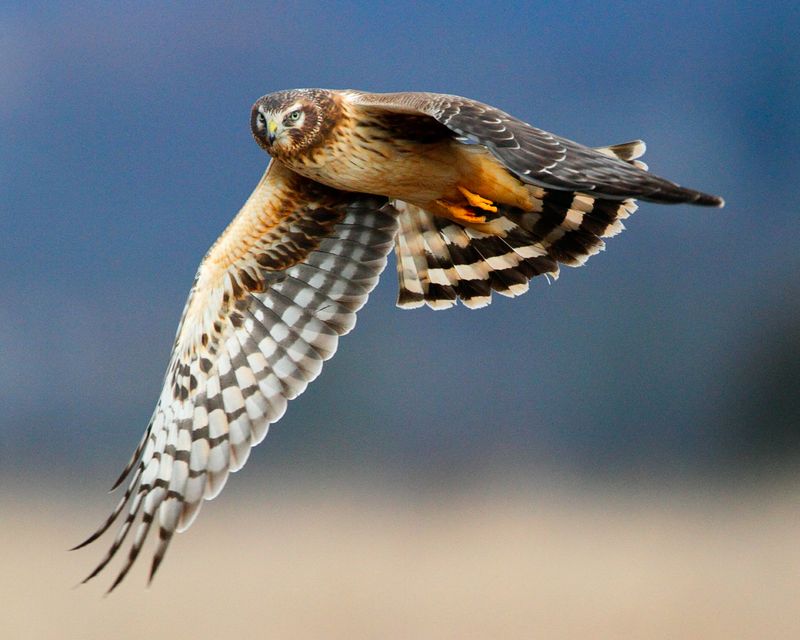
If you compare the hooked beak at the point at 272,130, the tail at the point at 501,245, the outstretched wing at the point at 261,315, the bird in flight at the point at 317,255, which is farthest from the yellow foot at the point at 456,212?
the hooked beak at the point at 272,130

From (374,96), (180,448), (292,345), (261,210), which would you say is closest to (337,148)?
(374,96)

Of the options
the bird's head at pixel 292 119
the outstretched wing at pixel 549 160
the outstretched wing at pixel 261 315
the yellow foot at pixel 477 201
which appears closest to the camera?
the outstretched wing at pixel 549 160

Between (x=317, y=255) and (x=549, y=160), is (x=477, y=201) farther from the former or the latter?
(x=549, y=160)

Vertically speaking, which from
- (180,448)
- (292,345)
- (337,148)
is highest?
(337,148)

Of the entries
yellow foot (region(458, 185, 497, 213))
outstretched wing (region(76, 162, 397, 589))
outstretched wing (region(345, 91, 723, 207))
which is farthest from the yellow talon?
outstretched wing (region(345, 91, 723, 207))

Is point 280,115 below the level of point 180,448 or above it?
above

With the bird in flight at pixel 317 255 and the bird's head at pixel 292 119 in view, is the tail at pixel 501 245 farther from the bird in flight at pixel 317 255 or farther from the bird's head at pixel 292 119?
the bird's head at pixel 292 119

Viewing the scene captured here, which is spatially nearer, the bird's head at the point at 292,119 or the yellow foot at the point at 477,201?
the bird's head at the point at 292,119

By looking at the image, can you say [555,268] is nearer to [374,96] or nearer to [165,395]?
[374,96]
